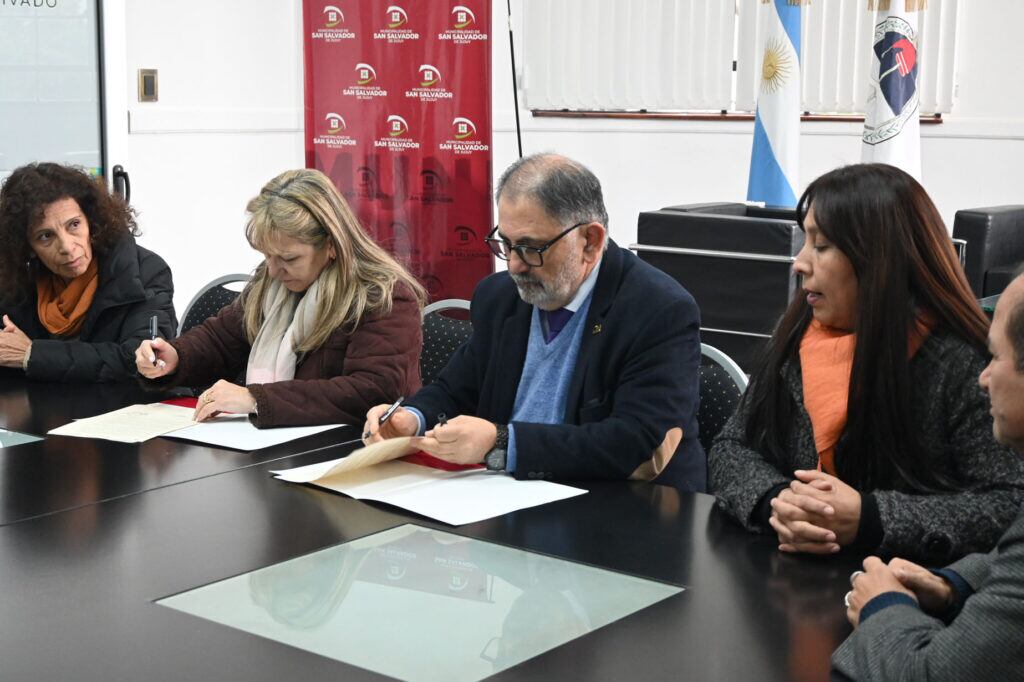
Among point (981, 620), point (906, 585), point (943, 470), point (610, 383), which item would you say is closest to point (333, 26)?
point (610, 383)

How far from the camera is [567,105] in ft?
24.2

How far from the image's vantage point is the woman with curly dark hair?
321cm

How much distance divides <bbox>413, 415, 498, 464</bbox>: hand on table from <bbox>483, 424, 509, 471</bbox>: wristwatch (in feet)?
0.04

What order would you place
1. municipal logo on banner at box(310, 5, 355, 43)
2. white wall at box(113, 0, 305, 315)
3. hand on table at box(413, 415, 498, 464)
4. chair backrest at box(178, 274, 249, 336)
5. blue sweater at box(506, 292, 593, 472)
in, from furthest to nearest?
white wall at box(113, 0, 305, 315) → municipal logo on banner at box(310, 5, 355, 43) → chair backrest at box(178, 274, 249, 336) → blue sweater at box(506, 292, 593, 472) → hand on table at box(413, 415, 498, 464)

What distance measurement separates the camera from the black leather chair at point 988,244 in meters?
5.38

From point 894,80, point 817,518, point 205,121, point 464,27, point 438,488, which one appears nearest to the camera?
point 817,518

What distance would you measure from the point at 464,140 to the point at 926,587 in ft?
11.9

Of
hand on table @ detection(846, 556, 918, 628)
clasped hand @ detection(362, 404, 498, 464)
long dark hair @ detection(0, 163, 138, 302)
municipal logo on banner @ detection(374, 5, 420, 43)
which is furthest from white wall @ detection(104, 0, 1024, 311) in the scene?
hand on table @ detection(846, 556, 918, 628)

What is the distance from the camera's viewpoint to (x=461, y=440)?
6.70ft

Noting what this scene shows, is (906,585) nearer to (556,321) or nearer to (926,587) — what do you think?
(926,587)

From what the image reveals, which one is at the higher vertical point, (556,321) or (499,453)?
(556,321)

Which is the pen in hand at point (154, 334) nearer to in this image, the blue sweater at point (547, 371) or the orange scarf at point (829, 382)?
the blue sweater at point (547, 371)

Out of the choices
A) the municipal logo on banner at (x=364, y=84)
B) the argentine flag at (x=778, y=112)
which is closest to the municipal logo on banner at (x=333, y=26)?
the municipal logo on banner at (x=364, y=84)

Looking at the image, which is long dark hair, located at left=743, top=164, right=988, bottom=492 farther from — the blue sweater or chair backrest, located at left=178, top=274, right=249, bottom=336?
chair backrest, located at left=178, top=274, right=249, bottom=336
